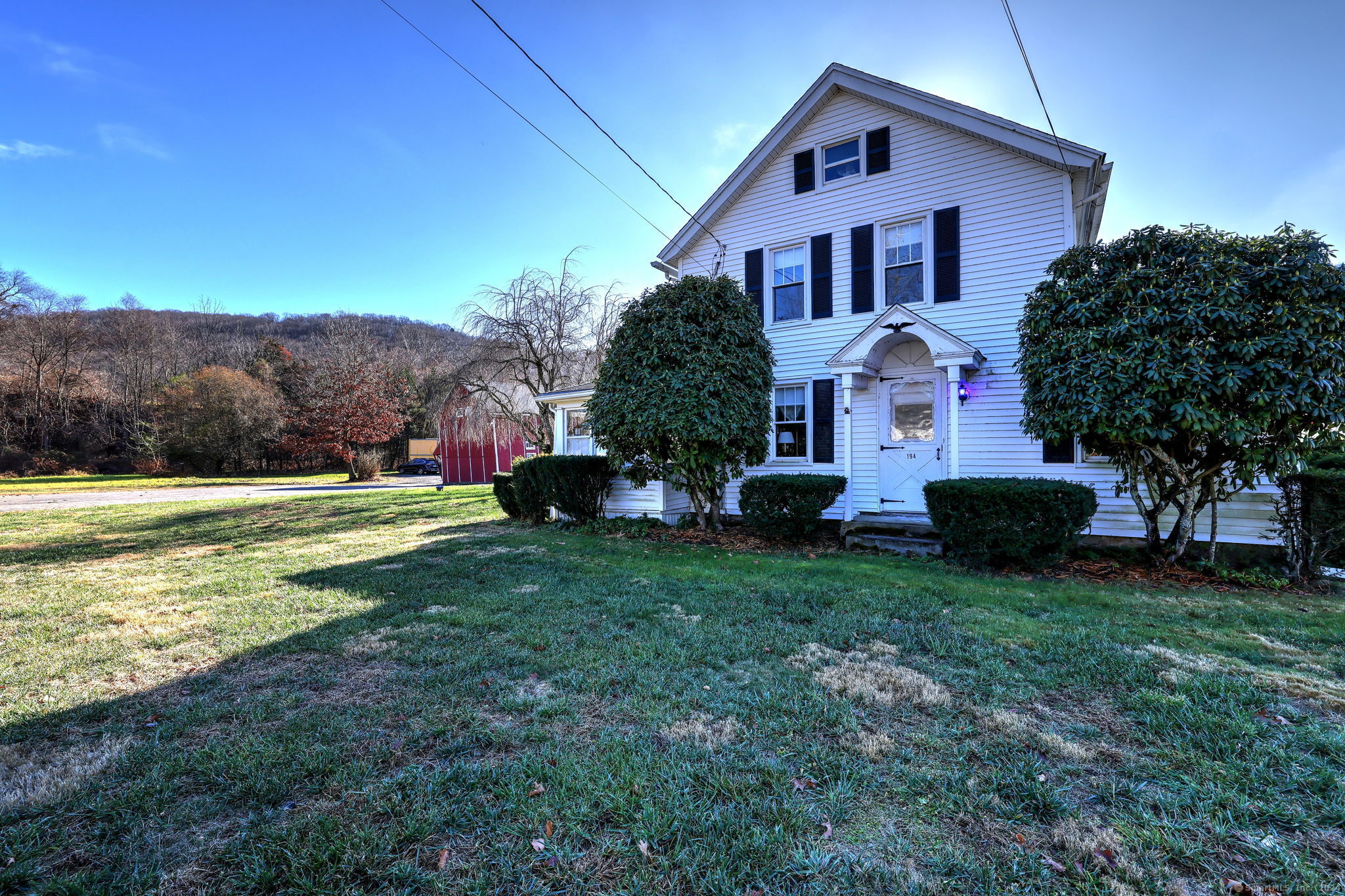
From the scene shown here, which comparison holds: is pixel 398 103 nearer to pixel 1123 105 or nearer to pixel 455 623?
pixel 455 623

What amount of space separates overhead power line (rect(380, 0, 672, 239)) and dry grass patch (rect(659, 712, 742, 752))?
725 cm

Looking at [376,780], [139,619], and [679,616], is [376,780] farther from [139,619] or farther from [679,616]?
[139,619]

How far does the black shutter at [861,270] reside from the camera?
29.4 feet

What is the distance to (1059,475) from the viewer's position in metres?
7.57

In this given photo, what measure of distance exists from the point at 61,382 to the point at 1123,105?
5299 centimetres

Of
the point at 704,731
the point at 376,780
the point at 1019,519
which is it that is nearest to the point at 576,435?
the point at 1019,519

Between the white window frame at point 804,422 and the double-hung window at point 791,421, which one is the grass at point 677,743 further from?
the double-hung window at point 791,421

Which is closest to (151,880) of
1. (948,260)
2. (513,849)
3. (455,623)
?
(513,849)

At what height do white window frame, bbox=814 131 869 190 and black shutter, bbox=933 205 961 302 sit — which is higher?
white window frame, bbox=814 131 869 190

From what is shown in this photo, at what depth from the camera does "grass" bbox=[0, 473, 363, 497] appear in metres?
21.7

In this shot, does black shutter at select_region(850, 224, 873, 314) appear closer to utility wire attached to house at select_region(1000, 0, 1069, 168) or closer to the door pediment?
the door pediment

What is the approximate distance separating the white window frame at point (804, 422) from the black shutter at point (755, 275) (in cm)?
136

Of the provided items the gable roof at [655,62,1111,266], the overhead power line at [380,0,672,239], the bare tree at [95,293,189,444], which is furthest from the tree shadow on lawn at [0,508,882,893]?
the bare tree at [95,293,189,444]

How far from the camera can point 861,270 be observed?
9.02m
